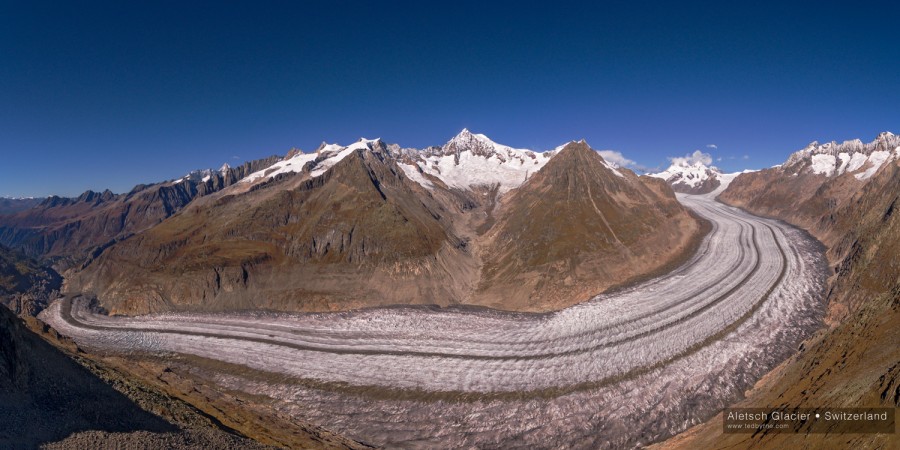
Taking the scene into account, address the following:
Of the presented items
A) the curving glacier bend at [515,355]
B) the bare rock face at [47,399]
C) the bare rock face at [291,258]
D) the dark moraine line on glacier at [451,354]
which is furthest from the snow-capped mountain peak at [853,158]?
the bare rock face at [47,399]

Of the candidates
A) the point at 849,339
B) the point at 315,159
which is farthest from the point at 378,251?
the point at 315,159

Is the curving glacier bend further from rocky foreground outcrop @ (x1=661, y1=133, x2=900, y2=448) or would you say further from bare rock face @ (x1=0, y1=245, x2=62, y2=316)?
bare rock face @ (x1=0, y1=245, x2=62, y2=316)

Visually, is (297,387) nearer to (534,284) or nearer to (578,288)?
(534,284)

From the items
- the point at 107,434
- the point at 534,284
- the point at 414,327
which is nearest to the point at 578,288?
the point at 534,284

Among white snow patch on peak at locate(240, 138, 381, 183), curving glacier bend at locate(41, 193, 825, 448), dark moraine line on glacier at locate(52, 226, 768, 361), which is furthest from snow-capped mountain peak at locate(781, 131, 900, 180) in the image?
white snow patch on peak at locate(240, 138, 381, 183)

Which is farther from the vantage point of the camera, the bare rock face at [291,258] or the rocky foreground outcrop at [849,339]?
the bare rock face at [291,258]

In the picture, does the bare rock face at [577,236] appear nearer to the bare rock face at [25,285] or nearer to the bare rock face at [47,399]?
the bare rock face at [47,399]

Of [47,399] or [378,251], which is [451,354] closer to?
[47,399]
